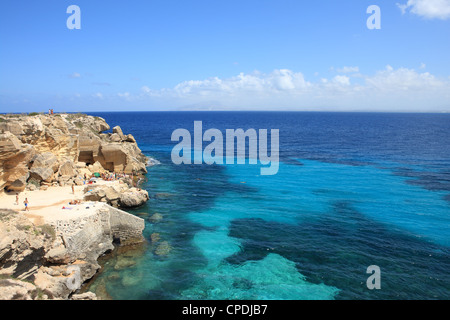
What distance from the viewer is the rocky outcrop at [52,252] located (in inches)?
602

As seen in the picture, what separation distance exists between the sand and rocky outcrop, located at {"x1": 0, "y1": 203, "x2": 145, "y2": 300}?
2.37ft

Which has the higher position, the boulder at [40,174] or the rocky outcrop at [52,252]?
the boulder at [40,174]

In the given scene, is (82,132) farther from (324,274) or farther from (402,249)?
(402,249)

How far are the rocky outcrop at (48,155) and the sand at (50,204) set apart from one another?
1.53 metres

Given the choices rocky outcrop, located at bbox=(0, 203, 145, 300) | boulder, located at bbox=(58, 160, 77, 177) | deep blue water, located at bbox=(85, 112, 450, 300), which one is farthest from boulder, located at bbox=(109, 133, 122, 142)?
rocky outcrop, located at bbox=(0, 203, 145, 300)

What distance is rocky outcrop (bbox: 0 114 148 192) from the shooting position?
25.3m

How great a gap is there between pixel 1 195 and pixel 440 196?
144ft

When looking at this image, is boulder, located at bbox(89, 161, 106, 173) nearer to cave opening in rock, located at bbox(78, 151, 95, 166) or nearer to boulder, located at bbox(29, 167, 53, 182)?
cave opening in rock, located at bbox(78, 151, 95, 166)

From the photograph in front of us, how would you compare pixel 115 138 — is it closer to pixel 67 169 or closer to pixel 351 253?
pixel 67 169

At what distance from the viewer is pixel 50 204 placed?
23.4 metres

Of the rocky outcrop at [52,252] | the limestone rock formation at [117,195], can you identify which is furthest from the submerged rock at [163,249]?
the limestone rock formation at [117,195]

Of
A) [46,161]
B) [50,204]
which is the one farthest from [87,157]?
[50,204]

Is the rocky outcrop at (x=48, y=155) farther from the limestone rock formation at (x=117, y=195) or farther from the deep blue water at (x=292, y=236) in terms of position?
the deep blue water at (x=292, y=236)

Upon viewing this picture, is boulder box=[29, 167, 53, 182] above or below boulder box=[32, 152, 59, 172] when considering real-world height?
below
